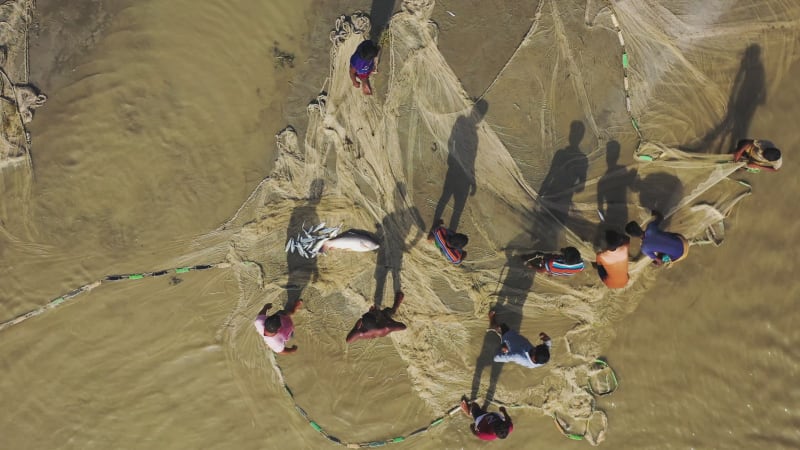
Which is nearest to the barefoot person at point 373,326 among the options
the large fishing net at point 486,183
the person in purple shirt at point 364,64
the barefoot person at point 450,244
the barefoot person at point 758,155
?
the large fishing net at point 486,183

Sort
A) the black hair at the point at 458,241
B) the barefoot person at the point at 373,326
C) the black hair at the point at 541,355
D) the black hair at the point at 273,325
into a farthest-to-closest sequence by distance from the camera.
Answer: the barefoot person at the point at 373,326 < the black hair at the point at 458,241 < the black hair at the point at 273,325 < the black hair at the point at 541,355

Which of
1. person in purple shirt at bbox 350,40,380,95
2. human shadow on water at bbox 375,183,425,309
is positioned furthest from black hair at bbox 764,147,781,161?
person in purple shirt at bbox 350,40,380,95

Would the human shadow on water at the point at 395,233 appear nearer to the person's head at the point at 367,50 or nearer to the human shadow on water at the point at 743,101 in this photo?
the person's head at the point at 367,50

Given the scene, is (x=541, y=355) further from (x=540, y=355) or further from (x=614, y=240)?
(x=614, y=240)

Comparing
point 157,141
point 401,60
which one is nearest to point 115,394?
point 157,141

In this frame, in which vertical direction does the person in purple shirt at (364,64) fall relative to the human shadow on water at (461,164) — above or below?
above

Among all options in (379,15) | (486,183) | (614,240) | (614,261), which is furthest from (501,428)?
(379,15)

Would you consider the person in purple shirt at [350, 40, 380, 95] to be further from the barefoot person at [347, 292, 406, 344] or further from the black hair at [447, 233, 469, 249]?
the barefoot person at [347, 292, 406, 344]
